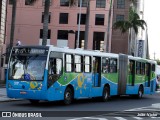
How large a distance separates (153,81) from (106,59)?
28.0 ft

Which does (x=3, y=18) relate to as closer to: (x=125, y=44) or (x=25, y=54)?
(x=25, y=54)

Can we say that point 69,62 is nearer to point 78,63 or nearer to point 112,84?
point 78,63

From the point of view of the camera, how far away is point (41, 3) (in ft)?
261

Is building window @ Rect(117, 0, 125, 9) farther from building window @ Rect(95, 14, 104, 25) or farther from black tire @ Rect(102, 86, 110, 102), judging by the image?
black tire @ Rect(102, 86, 110, 102)

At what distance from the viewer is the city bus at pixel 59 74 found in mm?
19500

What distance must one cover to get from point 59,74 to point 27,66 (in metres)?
1.55

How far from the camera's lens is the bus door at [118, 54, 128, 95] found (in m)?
27.6

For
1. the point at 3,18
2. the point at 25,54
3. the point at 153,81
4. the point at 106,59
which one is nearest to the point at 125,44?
the point at 3,18

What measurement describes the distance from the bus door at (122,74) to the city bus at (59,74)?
19.1 inches

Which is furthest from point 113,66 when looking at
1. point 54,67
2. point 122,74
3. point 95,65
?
point 54,67

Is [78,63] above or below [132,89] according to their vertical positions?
above

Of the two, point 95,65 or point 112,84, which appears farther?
point 112,84

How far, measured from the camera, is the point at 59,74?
66.3ft

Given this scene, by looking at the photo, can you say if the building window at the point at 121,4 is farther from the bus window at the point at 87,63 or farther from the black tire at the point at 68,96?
the black tire at the point at 68,96
